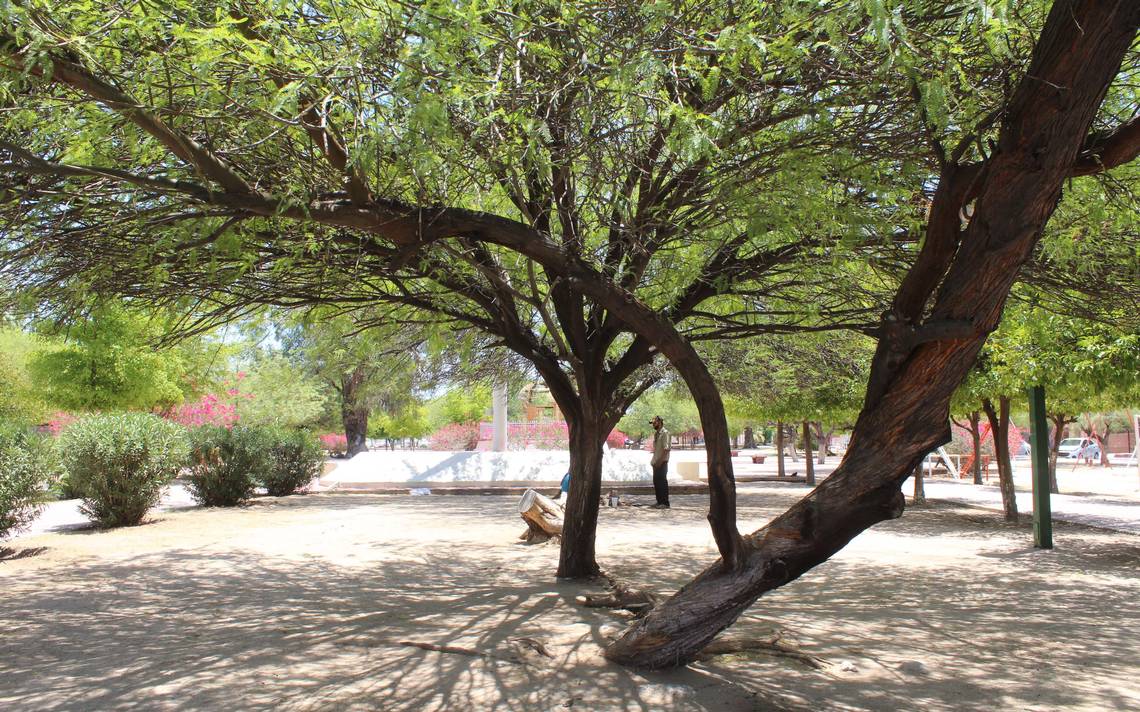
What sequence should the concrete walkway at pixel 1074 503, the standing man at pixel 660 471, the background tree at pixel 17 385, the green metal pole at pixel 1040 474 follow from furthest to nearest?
the background tree at pixel 17 385, the standing man at pixel 660 471, the concrete walkway at pixel 1074 503, the green metal pole at pixel 1040 474

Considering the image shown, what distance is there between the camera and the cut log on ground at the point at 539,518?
11656 millimetres

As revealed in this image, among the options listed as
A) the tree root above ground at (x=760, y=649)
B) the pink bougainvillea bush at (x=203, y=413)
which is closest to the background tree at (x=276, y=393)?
the pink bougainvillea bush at (x=203, y=413)

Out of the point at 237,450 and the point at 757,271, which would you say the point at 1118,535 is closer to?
the point at 757,271

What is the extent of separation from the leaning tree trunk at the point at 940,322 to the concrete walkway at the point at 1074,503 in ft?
39.5

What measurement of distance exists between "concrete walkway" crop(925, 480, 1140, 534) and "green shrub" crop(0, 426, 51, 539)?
55.1 ft

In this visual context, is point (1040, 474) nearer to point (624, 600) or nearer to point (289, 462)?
point (624, 600)

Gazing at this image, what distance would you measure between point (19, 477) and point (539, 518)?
22.0 ft

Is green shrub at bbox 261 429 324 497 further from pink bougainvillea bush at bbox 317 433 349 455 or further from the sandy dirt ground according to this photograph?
pink bougainvillea bush at bbox 317 433 349 455

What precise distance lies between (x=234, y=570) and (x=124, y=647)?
368cm

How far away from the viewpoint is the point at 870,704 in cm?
485

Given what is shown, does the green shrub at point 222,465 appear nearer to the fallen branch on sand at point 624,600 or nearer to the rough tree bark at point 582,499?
the rough tree bark at point 582,499

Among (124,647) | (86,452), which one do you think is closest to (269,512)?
(86,452)

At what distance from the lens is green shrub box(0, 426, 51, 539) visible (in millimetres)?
10133

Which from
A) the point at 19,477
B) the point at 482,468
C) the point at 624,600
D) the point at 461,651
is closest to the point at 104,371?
the point at 482,468
